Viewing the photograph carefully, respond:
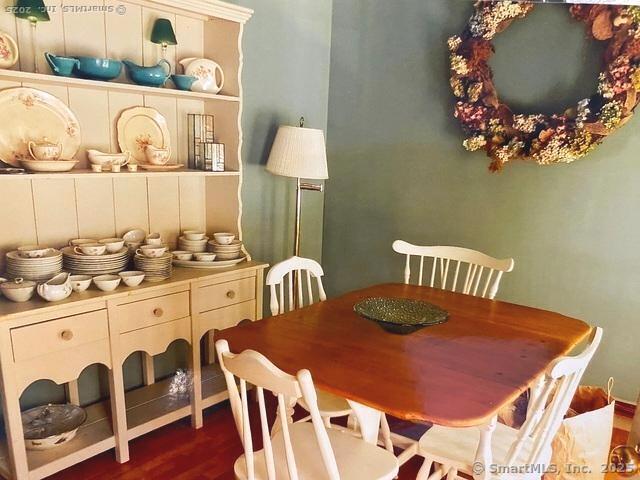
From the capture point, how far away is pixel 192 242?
2.50 metres

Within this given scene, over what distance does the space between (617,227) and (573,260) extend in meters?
0.26

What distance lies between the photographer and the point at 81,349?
1.94m

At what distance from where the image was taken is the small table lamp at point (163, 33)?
2252mm

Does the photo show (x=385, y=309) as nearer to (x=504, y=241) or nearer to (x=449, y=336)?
(x=449, y=336)

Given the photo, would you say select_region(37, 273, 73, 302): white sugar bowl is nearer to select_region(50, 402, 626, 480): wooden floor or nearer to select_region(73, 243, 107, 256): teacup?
Result: select_region(73, 243, 107, 256): teacup

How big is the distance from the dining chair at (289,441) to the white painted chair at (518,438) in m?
0.20

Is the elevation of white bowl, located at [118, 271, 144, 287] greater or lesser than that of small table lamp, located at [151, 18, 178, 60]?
lesser

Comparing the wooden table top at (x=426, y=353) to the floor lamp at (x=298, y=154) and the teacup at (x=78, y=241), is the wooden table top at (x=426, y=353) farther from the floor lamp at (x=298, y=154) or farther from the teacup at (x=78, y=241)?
the teacup at (x=78, y=241)

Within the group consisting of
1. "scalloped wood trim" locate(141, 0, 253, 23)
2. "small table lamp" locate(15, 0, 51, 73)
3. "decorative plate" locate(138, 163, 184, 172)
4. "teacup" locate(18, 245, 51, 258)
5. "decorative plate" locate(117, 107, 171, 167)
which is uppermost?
"scalloped wood trim" locate(141, 0, 253, 23)

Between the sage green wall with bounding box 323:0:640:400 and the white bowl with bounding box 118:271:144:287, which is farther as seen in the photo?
the sage green wall with bounding box 323:0:640:400

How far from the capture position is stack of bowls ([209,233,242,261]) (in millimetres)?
2492

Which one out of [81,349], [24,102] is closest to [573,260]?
[81,349]

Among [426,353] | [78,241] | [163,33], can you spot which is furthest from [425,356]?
[163,33]

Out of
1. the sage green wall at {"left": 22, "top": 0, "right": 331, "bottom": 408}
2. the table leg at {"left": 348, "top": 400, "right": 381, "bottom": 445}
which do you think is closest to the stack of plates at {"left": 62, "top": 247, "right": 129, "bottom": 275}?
the sage green wall at {"left": 22, "top": 0, "right": 331, "bottom": 408}
